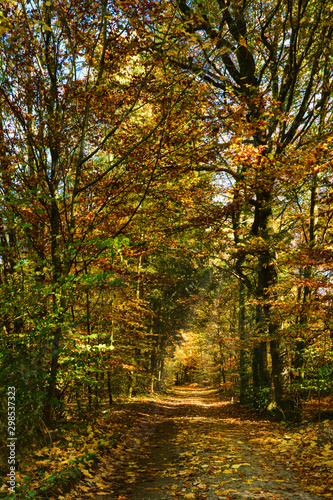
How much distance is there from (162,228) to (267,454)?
5973 mm

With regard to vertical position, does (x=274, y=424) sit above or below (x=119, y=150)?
below

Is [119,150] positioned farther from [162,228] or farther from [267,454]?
[267,454]

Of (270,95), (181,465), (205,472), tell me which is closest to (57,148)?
(205,472)

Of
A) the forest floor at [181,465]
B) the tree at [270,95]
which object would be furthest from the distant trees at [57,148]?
the tree at [270,95]

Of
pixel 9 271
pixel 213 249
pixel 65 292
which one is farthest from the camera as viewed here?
pixel 213 249

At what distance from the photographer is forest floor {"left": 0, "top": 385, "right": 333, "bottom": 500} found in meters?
3.87

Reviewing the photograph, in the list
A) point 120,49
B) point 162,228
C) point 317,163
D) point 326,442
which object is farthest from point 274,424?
point 120,49

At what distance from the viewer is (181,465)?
526 cm

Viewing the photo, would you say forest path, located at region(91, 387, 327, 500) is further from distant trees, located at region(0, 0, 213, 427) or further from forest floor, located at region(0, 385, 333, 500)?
distant trees, located at region(0, 0, 213, 427)

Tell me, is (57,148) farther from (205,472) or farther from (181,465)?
(181,465)

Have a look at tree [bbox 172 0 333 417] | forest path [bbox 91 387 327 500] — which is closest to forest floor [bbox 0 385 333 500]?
forest path [bbox 91 387 327 500]

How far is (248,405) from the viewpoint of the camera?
13.4 meters

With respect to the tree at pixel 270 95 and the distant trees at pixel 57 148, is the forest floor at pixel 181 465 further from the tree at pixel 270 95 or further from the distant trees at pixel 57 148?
the tree at pixel 270 95

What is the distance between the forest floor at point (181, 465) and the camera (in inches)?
152
